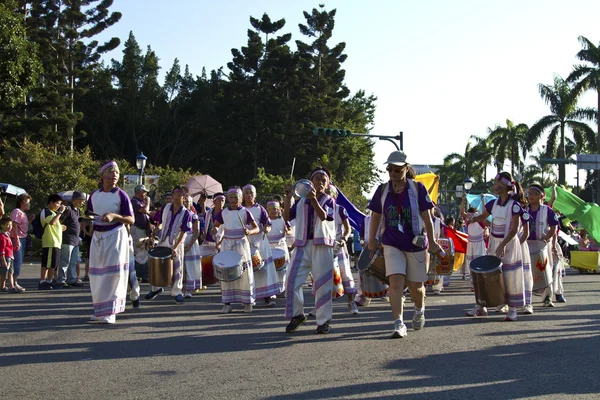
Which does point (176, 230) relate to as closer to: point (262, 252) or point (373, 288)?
point (262, 252)

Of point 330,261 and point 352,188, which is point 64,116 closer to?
point 352,188

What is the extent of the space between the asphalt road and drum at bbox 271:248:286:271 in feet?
6.45

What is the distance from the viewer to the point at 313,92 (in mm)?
64250

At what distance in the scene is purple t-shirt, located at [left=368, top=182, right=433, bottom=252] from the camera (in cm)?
881

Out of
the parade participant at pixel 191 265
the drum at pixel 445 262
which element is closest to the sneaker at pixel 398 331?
the drum at pixel 445 262

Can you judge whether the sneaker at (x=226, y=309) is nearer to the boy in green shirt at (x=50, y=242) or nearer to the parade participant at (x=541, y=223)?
the parade participant at (x=541, y=223)

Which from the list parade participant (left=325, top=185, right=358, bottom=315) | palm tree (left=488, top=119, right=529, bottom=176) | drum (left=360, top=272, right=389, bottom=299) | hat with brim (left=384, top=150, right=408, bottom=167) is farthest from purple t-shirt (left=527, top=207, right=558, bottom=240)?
palm tree (left=488, top=119, right=529, bottom=176)

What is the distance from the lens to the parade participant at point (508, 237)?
1077 centimetres

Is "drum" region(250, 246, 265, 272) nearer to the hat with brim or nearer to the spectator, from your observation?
the hat with brim

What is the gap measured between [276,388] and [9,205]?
33878 millimetres

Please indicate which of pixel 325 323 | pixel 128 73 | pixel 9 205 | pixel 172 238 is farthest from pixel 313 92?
pixel 325 323

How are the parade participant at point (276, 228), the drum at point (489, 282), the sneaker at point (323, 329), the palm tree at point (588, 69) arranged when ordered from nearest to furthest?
1. the sneaker at point (323, 329)
2. the drum at point (489, 282)
3. the parade participant at point (276, 228)
4. the palm tree at point (588, 69)

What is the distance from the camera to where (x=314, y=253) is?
946cm

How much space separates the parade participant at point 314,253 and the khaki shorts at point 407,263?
0.81 metres
